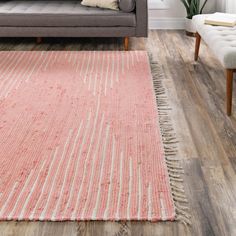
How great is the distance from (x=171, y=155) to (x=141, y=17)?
2.03 meters

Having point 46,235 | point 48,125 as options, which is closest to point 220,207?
point 46,235

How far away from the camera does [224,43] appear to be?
2.78 metres

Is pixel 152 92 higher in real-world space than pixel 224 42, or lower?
lower

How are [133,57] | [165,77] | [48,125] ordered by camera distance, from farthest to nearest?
[133,57] < [165,77] < [48,125]

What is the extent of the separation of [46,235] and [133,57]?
2.38 m

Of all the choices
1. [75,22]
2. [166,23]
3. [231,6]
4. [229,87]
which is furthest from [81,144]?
[166,23]

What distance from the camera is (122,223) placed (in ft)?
5.53

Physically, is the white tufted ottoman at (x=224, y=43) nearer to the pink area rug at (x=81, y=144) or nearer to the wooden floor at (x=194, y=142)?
the wooden floor at (x=194, y=142)

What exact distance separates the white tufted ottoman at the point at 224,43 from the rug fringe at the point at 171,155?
1.27ft

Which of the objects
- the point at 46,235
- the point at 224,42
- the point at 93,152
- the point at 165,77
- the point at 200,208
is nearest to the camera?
the point at 46,235

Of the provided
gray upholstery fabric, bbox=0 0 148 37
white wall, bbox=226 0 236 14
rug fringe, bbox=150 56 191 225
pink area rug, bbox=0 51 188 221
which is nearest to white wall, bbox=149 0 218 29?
white wall, bbox=226 0 236 14

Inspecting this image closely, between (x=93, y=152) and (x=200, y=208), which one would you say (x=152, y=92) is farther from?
(x=200, y=208)

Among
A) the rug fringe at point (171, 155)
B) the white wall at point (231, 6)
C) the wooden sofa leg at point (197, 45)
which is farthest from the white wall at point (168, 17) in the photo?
the rug fringe at point (171, 155)

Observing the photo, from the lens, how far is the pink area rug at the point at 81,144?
1.78 metres
